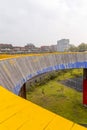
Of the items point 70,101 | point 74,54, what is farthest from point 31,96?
point 74,54

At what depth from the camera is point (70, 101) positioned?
104 ft

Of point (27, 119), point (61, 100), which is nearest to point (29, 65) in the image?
point (27, 119)

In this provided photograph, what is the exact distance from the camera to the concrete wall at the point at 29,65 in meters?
10.3

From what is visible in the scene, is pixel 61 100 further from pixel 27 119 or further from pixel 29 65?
pixel 27 119

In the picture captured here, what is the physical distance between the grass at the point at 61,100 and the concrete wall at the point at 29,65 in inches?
269

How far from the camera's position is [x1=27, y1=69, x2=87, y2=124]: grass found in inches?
1007

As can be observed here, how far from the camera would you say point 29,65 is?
14.9 m

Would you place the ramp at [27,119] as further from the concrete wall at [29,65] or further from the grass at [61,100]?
the grass at [61,100]

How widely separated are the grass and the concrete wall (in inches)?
269

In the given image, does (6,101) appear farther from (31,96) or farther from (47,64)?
(31,96)

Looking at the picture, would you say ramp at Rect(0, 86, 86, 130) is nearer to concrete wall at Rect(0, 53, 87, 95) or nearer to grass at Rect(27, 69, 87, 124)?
concrete wall at Rect(0, 53, 87, 95)

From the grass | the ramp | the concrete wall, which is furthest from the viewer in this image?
the grass

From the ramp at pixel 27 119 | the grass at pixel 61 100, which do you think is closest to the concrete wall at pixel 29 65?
the ramp at pixel 27 119

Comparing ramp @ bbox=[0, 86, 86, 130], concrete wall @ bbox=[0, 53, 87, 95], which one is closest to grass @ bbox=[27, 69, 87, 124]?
concrete wall @ bbox=[0, 53, 87, 95]
